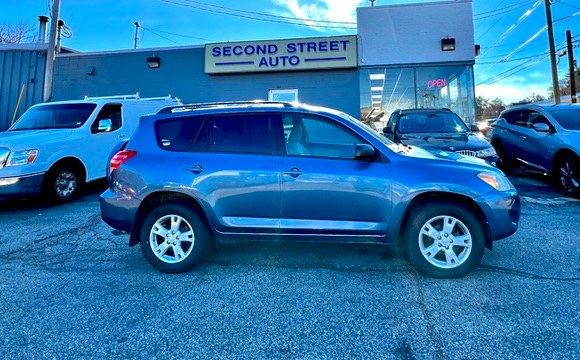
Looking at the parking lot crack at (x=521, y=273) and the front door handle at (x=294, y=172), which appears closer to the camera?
the parking lot crack at (x=521, y=273)

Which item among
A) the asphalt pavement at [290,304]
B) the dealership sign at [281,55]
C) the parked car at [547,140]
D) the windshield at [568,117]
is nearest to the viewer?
the asphalt pavement at [290,304]

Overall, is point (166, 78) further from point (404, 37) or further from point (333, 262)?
point (333, 262)

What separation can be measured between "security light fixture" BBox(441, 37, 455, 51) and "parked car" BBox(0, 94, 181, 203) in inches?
386

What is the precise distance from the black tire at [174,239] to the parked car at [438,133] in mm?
4438

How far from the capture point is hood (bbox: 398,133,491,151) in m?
6.12

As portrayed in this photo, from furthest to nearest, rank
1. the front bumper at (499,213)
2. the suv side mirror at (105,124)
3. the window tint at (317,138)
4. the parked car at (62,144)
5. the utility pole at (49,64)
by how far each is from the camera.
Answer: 1. the utility pole at (49,64)
2. the suv side mirror at (105,124)
3. the parked car at (62,144)
4. the window tint at (317,138)
5. the front bumper at (499,213)

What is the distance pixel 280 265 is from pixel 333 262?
23.1 inches

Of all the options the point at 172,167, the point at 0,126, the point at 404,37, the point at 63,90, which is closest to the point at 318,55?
the point at 404,37

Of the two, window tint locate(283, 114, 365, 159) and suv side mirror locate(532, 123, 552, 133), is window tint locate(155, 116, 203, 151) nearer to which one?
window tint locate(283, 114, 365, 159)

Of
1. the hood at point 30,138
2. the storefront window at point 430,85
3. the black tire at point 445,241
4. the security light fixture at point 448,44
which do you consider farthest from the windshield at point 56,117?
the security light fixture at point 448,44

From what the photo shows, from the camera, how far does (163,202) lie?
3490 mm

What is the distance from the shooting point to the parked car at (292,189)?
3137 millimetres

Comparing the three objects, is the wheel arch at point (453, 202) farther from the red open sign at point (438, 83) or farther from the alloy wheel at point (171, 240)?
the red open sign at point (438, 83)

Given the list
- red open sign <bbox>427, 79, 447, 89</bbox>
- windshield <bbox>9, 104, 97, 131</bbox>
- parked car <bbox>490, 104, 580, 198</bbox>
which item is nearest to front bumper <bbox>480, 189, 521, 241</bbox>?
parked car <bbox>490, 104, 580, 198</bbox>
